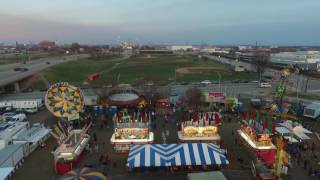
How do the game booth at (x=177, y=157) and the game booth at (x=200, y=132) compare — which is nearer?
the game booth at (x=177, y=157)

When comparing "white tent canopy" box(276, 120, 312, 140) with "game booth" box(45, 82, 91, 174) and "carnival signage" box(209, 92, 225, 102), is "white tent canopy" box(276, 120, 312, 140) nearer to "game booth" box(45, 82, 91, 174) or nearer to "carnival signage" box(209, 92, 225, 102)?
"carnival signage" box(209, 92, 225, 102)

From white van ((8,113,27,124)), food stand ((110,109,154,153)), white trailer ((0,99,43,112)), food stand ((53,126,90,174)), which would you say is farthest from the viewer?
white trailer ((0,99,43,112))

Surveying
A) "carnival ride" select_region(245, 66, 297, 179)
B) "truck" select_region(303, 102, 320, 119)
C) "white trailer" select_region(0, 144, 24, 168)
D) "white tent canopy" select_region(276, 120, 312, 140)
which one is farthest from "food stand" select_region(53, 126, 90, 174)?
"truck" select_region(303, 102, 320, 119)

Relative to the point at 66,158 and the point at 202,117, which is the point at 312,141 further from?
the point at 66,158

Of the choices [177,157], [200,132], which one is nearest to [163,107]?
[200,132]

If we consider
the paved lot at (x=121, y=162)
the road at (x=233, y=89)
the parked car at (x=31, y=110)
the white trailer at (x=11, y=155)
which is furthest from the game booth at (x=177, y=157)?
the road at (x=233, y=89)

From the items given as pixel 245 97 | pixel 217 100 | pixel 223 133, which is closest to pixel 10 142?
pixel 223 133

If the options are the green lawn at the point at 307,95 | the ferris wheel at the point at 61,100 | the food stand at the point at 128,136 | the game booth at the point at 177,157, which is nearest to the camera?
the game booth at the point at 177,157

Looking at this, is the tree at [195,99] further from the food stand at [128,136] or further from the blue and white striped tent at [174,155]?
the blue and white striped tent at [174,155]
